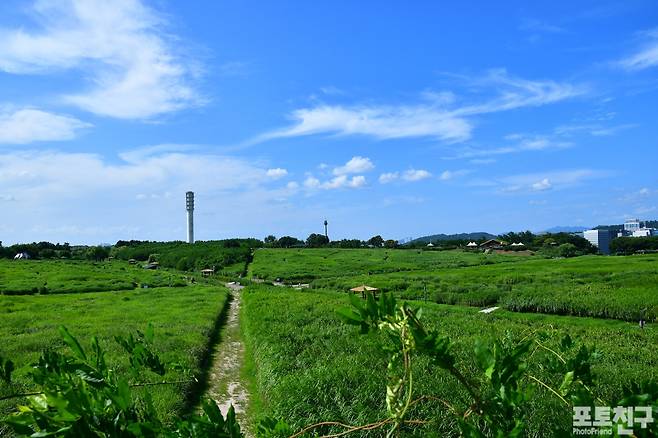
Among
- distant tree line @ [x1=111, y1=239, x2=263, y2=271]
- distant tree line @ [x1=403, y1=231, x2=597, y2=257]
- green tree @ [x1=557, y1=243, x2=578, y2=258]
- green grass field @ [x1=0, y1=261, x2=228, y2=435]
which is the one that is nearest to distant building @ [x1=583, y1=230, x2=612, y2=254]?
distant tree line @ [x1=403, y1=231, x2=597, y2=257]

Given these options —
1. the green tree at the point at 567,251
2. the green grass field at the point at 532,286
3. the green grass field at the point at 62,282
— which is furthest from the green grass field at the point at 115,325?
the green tree at the point at 567,251

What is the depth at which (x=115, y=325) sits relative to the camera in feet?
76.9

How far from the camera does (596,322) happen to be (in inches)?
1049

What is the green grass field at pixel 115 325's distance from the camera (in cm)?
1290

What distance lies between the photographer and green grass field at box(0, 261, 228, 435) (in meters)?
12.9

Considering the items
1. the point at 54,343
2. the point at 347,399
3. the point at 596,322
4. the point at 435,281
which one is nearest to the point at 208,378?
the point at 347,399

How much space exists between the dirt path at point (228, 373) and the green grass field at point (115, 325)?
572mm

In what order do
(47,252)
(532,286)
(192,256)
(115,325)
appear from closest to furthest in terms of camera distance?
(115,325)
(532,286)
(192,256)
(47,252)

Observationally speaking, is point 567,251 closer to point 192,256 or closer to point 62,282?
point 192,256

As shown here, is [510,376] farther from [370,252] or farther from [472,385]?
[370,252]

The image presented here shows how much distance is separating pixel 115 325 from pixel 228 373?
10.3 m

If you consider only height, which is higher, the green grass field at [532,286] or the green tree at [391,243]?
the green tree at [391,243]

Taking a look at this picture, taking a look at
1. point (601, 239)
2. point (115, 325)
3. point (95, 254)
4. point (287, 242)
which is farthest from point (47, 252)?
point (601, 239)

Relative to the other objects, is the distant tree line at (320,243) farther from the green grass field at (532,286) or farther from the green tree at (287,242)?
the green grass field at (532,286)
